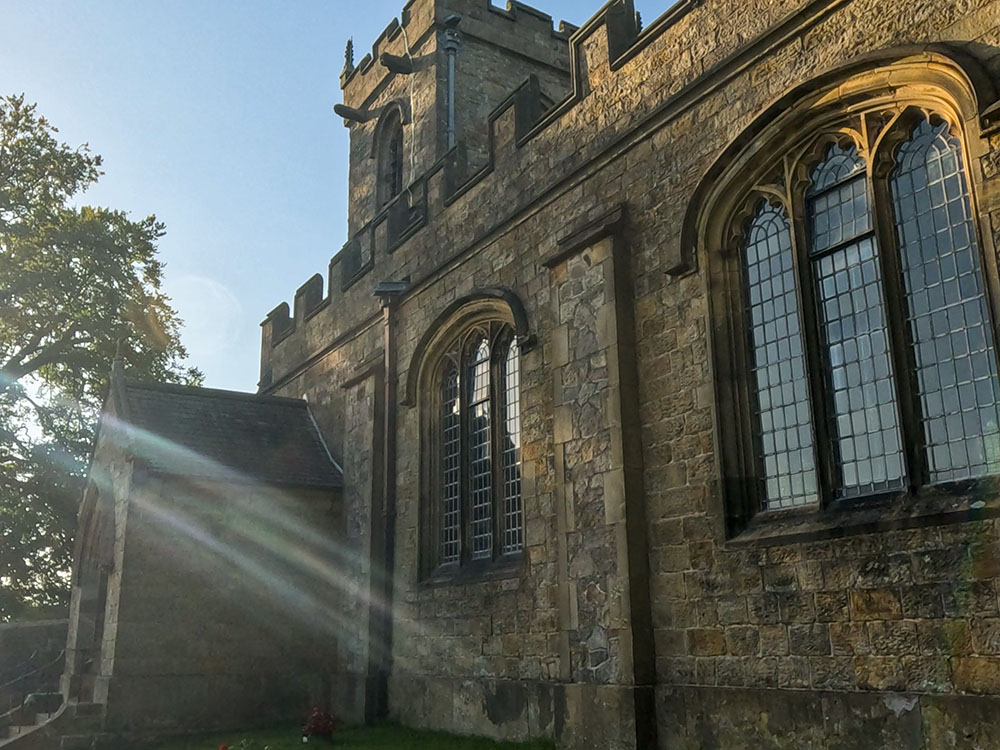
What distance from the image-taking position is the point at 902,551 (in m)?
6.74

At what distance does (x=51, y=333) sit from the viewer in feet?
80.9

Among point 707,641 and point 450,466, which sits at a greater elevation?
point 450,466

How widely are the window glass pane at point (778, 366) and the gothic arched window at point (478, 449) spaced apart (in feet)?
12.3

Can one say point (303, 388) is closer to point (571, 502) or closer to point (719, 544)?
point (571, 502)

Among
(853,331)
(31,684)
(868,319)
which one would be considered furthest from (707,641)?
(31,684)

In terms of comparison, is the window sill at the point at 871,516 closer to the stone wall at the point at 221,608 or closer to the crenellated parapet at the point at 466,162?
the crenellated parapet at the point at 466,162

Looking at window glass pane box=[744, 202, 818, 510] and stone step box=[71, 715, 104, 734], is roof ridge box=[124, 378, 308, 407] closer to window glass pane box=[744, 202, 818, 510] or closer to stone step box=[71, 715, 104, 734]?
stone step box=[71, 715, 104, 734]

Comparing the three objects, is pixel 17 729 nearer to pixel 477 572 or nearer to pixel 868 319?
pixel 477 572

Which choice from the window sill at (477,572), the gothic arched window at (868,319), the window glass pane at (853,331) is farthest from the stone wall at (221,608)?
the window glass pane at (853,331)

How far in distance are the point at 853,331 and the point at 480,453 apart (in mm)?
6045

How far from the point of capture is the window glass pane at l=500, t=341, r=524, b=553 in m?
11.7

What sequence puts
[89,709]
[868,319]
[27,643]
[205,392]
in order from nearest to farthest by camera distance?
[868,319]
[89,709]
[205,392]
[27,643]

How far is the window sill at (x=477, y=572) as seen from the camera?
11.2 meters

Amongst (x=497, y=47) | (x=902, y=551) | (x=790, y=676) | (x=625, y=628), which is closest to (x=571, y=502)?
(x=625, y=628)
